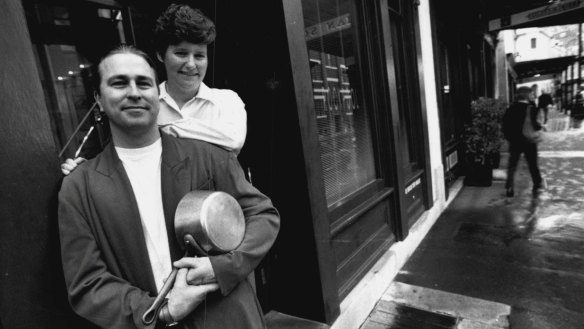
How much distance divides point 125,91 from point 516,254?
14.5 feet

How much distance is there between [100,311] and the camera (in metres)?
1.20

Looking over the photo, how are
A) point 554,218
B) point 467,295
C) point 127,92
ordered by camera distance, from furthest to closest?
point 554,218 < point 467,295 < point 127,92

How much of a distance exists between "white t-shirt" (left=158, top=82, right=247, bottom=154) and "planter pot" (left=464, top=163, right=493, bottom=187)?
6718 mm

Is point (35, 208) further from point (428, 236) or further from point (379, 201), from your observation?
point (428, 236)

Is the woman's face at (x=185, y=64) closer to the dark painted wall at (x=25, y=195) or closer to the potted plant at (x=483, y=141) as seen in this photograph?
the dark painted wall at (x=25, y=195)

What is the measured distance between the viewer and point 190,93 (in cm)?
179

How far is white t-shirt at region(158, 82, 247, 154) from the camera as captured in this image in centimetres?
160

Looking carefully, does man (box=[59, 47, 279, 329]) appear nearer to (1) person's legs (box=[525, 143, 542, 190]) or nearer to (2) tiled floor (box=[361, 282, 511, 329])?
(2) tiled floor (box=[361, 282, 511, 329])

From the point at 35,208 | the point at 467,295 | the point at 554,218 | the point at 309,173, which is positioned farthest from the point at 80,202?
the point at 554,218

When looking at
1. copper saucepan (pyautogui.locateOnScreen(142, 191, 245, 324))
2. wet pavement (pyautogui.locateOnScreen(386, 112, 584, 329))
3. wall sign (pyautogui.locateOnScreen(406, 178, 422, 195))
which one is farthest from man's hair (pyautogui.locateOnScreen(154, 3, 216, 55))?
wall sign (pyautogui.locateOnScreen(406, 178, 422, 195))

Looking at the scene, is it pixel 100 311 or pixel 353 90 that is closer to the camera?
pixel 100 311

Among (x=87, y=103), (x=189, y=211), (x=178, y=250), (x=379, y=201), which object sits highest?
(x=87, y=103)

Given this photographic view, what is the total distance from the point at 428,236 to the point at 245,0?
4035mm

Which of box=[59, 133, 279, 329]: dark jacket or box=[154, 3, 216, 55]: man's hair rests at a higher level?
box=[154, 3, 216, 55]: man's hair
